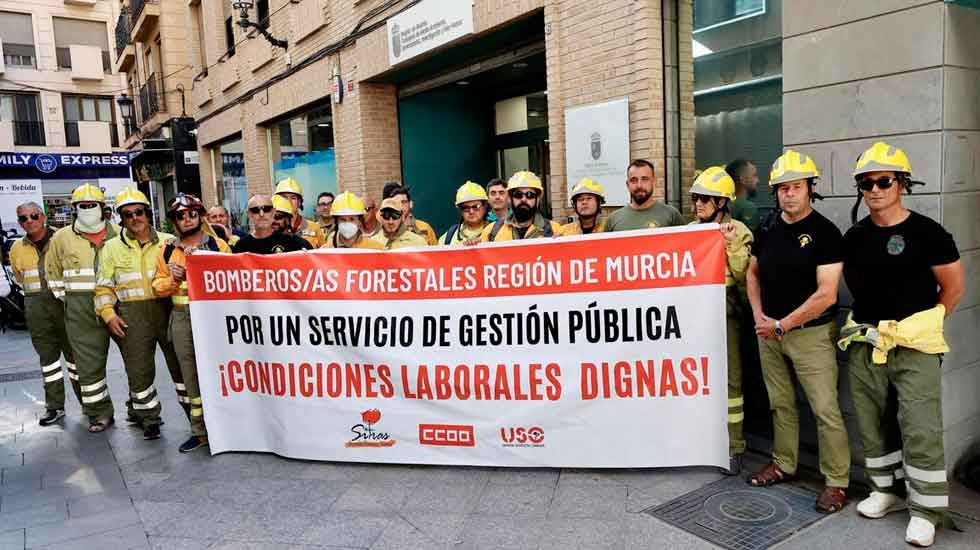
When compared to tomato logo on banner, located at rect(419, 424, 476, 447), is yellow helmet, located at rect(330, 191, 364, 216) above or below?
above

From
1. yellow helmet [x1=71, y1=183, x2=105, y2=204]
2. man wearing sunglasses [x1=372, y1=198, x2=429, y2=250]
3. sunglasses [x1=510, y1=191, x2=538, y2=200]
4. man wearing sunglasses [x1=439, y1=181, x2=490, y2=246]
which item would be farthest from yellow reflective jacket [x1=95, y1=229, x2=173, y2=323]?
sunglasses [x1=510, y1=191, x2=538, y2=200]

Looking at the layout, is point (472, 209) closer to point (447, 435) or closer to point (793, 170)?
point (447, 435)

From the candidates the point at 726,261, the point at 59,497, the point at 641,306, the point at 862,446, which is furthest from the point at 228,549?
the point at 862,446

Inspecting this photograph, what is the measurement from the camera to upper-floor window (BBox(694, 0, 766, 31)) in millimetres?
5359

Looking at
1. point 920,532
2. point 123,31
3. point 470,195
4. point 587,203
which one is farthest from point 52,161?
point 920,532

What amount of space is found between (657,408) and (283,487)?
98.0 inches

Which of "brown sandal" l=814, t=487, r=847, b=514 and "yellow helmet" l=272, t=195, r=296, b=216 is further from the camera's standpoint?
"yellow helmet" l=272, t=195, r=296, b=216

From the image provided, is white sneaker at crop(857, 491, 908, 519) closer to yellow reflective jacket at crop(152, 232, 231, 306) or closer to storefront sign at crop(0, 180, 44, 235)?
yellow reflective jacket at crop(152, 232, 231, 306)

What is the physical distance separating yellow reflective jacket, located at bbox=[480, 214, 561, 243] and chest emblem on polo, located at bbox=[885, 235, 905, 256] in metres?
2.33

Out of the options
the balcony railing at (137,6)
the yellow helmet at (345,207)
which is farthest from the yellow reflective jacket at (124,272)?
the balcony railing at (137,6)

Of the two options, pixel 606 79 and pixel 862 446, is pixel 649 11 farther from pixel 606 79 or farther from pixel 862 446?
pixel 862 446

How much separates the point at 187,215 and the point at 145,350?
4.09 feet

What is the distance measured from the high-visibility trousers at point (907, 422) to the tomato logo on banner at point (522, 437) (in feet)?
6.14

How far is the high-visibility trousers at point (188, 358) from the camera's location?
17.7ft
